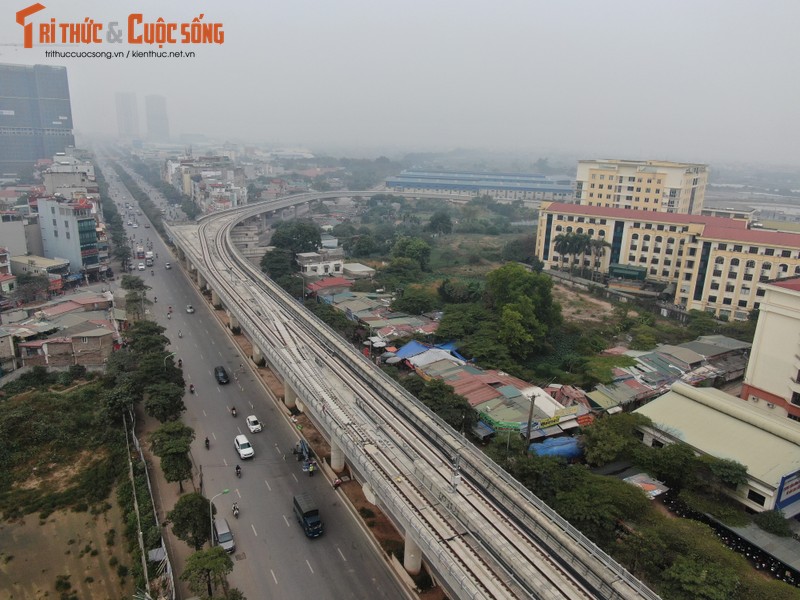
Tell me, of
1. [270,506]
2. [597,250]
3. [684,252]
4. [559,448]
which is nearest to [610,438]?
[559,448]

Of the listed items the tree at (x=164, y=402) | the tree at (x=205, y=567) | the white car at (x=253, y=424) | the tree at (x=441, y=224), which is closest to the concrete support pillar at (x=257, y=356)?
the white car at (x=253, y=424)

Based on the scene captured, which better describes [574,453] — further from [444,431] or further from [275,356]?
[275,356]

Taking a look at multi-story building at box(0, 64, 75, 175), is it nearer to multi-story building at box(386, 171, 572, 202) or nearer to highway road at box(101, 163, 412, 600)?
multi-story building at box(386, 171, 572, 202)

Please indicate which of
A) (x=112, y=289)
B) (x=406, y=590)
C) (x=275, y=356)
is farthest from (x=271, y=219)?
(x=406, y=590)

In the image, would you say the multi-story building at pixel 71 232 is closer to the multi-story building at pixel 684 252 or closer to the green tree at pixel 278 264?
the green tree at pixel 278 264

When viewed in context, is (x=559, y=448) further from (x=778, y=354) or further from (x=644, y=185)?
(x=644, y=185)

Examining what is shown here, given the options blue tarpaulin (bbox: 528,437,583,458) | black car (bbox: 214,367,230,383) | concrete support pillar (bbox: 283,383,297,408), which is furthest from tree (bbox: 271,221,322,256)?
blue tarpaulin (bbox: 528,437,583,458)
